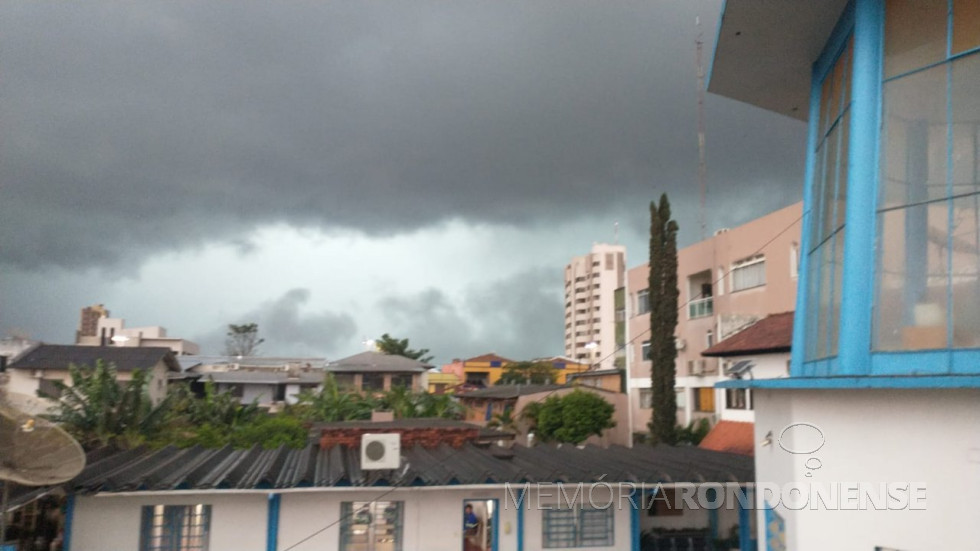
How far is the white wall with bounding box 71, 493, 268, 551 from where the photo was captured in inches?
497

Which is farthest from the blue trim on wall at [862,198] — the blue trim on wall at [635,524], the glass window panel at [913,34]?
the blue trim on wall at [635,524]

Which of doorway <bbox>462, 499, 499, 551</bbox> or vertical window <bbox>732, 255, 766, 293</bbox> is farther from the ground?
vertical window <bbox>732, 255, 766, 293</bbox>

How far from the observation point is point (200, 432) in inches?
1093

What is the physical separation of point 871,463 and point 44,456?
35.9 ft

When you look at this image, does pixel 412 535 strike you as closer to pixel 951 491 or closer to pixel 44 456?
pixel 44 456

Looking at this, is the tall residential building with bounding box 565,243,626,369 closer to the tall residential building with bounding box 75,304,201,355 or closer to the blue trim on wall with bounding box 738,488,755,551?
the tall residential building with bounding box 75,304,201,355

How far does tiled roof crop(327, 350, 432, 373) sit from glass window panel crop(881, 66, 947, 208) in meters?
47.1

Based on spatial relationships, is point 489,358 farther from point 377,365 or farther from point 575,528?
point 575,528

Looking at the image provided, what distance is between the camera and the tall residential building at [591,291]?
11938 centimetres

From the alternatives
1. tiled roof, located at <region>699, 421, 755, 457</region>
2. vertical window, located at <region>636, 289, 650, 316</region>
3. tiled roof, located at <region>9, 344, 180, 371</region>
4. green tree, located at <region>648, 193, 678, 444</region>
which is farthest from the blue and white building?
tiled roof, located at <region>9, 344, 180, 371</region>

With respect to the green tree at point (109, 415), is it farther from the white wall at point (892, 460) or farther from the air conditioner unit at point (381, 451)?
the white wall at point (892, 460)

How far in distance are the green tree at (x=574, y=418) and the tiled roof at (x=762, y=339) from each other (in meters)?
8.23

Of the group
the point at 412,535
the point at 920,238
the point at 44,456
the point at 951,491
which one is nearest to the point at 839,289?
the point at 920,238

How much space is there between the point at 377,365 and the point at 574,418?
22.8 metres
